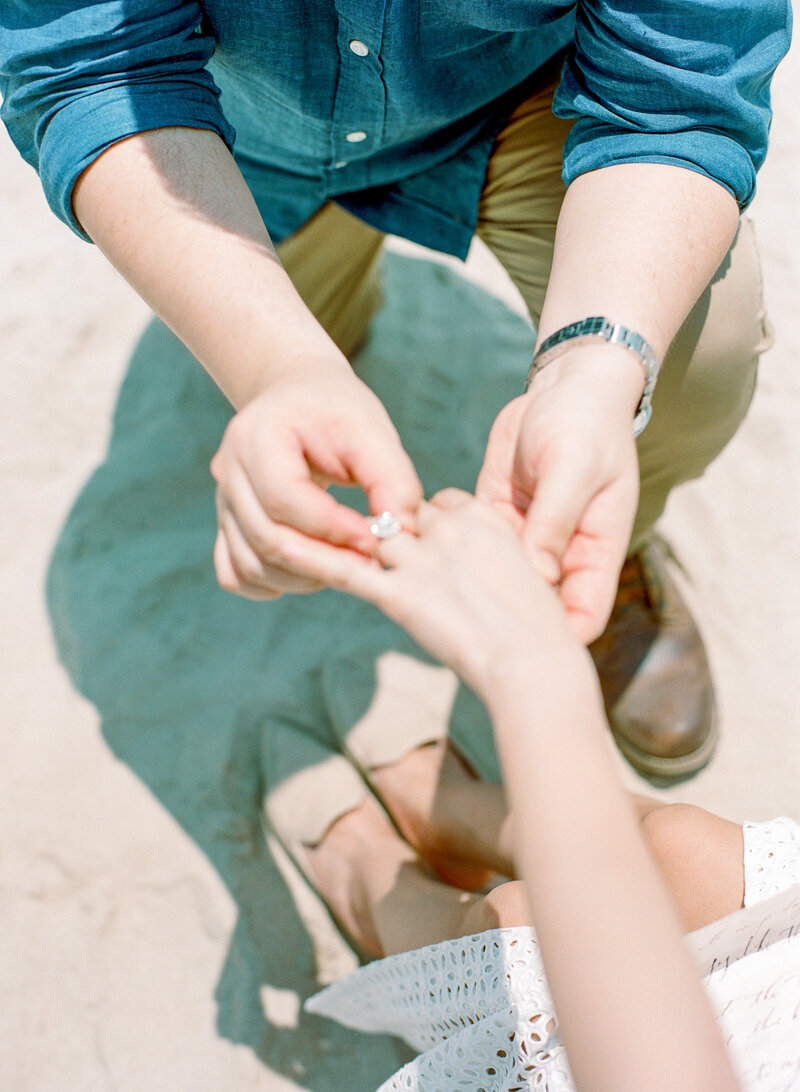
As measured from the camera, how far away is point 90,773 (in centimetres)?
159

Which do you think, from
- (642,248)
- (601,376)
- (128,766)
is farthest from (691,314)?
(128,766)

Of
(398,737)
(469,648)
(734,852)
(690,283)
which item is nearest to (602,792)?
(469,648)

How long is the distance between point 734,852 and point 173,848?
0.99m

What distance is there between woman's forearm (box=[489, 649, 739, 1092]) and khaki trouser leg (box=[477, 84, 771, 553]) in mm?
748

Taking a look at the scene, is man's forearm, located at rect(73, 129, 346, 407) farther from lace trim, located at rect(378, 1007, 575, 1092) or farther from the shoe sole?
the shoe sole

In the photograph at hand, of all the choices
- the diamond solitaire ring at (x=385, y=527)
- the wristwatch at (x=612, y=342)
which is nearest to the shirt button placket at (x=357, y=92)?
the wristwatch at (x=612, y=342)

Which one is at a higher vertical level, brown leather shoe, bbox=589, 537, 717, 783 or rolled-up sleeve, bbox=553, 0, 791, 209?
rolled-up sleeve, bbox=553, 0, 791, 209


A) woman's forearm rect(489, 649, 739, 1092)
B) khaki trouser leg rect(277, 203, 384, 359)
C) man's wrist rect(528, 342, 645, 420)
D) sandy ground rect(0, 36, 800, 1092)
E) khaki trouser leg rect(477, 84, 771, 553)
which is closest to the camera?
woman's forearm rect(489, 649, 739, 1092)

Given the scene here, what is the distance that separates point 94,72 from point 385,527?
2.17 feet

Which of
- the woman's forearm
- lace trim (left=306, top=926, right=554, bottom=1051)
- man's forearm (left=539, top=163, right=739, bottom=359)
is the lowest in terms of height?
lace trim (left=306, top=926, right=554, bottom=1051)

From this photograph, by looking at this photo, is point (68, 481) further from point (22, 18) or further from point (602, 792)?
point (602, 792)

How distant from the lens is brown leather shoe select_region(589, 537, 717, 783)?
1652 millimetres

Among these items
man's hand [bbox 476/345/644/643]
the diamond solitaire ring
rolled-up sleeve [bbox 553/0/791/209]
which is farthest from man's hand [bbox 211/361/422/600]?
rolled-up sleeve [bbox 553/0/791/209]

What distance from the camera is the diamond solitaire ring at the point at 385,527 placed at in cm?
81
